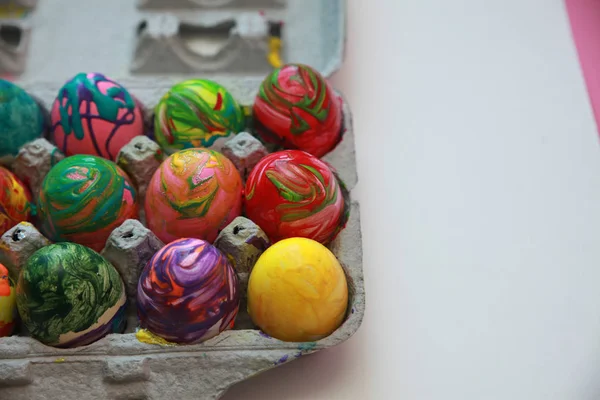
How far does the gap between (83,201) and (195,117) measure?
294 millimetres

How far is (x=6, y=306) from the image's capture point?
1117 mm

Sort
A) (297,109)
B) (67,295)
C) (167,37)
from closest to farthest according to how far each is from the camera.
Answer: (67,295)
(297,109)
(167,37)

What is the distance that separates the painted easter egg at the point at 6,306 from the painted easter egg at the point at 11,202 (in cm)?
12

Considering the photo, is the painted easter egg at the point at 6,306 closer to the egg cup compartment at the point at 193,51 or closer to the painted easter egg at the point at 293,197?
the painted easter egg at the point at 293,197

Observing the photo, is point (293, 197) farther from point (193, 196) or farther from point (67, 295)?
point (67, 295)

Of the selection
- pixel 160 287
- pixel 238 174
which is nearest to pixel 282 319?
pixel 160 287

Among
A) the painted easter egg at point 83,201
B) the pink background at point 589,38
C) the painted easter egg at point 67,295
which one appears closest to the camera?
the painted easter egg at point 67,295

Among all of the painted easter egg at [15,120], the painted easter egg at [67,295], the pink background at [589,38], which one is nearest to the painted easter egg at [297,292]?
the painted easter egg at [67,295]

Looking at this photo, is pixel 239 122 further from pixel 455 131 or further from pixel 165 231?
pixel 455 131

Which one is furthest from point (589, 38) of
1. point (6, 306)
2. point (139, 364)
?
point (6, 306)

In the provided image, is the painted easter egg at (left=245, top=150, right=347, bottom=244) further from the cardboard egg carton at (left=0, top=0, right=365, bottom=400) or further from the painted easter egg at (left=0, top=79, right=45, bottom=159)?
the painted easter egg at (left=0, top=79, right=45, bottom=159)

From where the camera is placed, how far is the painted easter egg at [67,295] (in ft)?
3.43

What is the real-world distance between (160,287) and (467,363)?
0.60 metres

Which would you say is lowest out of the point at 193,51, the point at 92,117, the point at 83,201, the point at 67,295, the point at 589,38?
the point at 67,295
